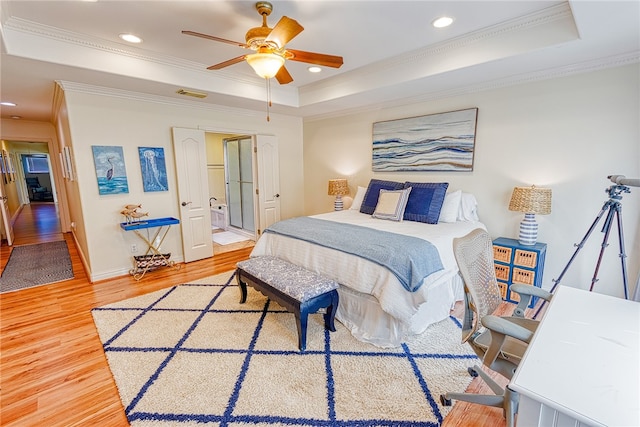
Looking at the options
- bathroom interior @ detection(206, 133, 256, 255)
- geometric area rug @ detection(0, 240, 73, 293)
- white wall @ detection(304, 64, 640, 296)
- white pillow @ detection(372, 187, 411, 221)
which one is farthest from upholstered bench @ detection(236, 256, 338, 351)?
geometric area rug @ detection(0, 240, 73, 293)

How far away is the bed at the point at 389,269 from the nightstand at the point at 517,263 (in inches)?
16.4

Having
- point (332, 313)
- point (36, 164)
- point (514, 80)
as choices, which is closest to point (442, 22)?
point (514, 80)

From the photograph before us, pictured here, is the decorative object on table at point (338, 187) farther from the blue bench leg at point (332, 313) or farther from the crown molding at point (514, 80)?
the blue bench leg at point (332, 313)

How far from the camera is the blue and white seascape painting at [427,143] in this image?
345cm

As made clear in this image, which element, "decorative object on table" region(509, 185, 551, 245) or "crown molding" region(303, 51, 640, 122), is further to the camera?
"decorative object on table" region(509, 185, 551, 245)

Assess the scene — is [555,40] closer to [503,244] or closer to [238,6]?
[503,244]

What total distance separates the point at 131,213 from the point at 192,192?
2.84 feet

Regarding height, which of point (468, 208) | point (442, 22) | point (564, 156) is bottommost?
point (468, 208)

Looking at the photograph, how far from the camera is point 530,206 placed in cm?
276

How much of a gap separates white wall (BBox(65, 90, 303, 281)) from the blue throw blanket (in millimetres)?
2175

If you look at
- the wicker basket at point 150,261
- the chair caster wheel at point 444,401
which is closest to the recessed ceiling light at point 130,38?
the wicker basket at point 150,261

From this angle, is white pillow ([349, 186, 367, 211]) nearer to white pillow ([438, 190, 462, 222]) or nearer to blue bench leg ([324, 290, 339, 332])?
white pillow ([438, 190, 462, 222])

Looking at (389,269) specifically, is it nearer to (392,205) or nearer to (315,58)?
(392,205)

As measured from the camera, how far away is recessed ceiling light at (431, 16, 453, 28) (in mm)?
2270
